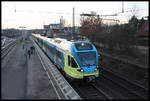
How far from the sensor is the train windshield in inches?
512

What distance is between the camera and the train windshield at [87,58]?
13.0m

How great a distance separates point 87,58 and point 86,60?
0.19m

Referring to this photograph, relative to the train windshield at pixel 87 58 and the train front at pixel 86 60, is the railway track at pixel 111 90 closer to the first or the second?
the train front at pixel 86 60

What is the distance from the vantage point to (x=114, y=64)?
21.7m

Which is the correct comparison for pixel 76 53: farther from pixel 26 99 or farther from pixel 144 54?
pixel 144 54

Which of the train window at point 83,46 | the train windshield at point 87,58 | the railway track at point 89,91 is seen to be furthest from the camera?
the train window at point 83,46

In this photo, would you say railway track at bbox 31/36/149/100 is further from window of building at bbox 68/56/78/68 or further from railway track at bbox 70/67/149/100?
window of building at bbox 68/56/78/68

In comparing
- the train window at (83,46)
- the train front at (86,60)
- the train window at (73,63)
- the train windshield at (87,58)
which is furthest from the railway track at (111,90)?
the train window at (83,46)

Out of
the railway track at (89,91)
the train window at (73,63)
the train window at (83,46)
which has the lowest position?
the railway track at (89,91)

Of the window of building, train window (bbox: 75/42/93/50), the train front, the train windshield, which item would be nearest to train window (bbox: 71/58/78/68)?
the window of building

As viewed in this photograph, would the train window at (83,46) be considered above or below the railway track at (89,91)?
above

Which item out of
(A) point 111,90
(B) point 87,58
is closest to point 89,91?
(A) point 111,90

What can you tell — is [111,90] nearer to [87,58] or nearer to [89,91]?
[89,91]

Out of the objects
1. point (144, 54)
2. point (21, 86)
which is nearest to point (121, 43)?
point (144, 54)
